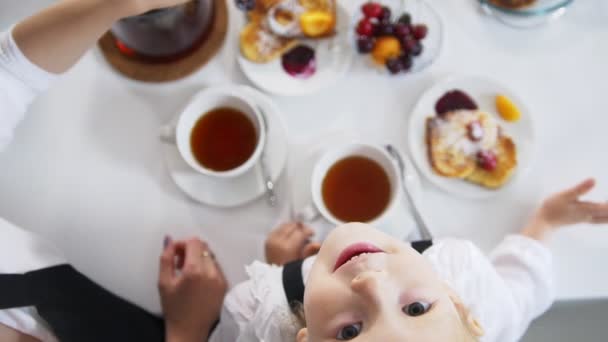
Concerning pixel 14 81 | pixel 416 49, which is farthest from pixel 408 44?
pixel 14 81

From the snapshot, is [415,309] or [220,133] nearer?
[415,309]

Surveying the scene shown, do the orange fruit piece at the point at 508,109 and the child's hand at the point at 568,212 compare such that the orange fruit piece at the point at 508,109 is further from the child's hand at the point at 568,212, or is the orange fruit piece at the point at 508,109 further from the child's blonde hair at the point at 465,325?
the child's blonde hair at the point at 465,325

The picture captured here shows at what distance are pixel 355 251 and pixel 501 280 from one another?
282 millimetres

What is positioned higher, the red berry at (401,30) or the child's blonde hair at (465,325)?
the red berry at (401,30)

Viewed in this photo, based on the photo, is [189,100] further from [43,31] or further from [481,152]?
[481,152]

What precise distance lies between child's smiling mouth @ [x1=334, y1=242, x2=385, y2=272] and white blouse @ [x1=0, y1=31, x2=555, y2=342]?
166mm

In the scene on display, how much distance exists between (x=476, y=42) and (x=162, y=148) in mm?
456

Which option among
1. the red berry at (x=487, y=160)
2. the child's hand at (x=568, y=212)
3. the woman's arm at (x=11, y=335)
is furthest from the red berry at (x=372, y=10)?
the woman's arm at (x=11, y=335)

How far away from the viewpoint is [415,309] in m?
0.41

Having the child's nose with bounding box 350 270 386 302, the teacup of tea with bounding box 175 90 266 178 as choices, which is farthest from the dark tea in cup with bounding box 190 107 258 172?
the child's nose with bounding box 350 270 386 302

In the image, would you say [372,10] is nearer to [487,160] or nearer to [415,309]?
[487,160]

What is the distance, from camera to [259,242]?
703 mm

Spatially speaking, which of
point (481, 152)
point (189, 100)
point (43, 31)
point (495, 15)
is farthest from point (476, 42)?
point (43, 31)

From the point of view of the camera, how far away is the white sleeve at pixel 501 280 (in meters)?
0.62
